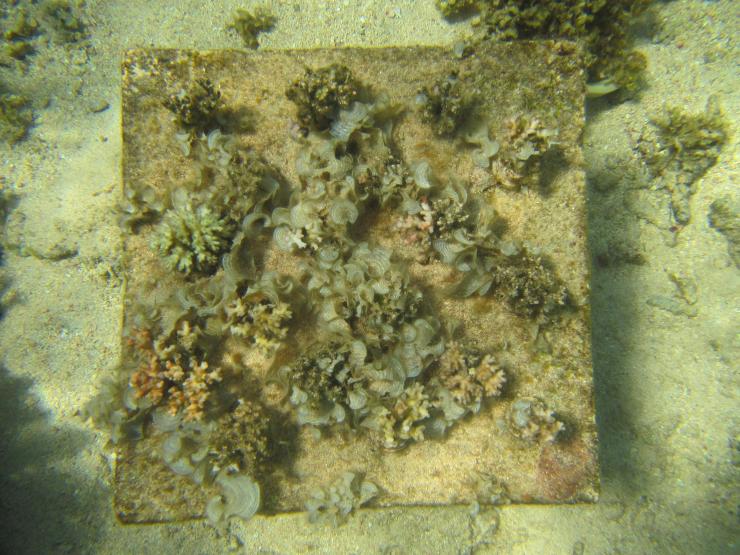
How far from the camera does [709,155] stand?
5.52 meters

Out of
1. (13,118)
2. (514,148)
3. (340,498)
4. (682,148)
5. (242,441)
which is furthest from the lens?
(13,118)

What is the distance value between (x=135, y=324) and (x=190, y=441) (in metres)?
1.31

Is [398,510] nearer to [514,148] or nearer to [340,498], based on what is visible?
[340,498]

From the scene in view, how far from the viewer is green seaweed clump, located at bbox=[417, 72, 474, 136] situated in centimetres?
414

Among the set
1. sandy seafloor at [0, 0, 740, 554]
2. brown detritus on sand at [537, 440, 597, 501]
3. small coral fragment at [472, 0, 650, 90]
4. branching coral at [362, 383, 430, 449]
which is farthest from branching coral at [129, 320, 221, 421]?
small coral fragment at [472, 0, 650, 90]

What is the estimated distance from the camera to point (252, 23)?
596cm

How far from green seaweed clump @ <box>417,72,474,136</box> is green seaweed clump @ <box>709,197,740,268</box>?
4060 millimetres

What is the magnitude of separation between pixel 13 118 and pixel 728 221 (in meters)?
10.5

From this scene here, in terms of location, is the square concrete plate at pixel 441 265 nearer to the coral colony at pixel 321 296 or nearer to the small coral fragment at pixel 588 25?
the coral colony at pixel 321 296

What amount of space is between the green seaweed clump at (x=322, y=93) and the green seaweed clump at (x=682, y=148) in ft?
14.9

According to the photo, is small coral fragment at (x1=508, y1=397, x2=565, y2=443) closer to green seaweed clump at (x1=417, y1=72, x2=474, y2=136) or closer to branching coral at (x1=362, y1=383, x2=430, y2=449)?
branching coral at (x1=362, y1=383, x2=430, y2=449)

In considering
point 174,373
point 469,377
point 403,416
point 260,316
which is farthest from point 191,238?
point 469,377

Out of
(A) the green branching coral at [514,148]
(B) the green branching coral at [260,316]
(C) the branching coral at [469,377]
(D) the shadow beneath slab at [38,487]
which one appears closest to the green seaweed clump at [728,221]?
(A) the green branching coral at [514,148]

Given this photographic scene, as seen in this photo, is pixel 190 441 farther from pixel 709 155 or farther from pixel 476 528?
pixel 709 155
